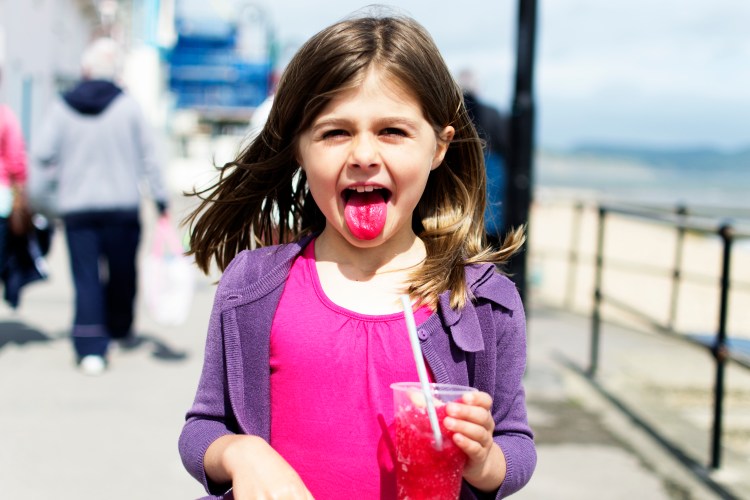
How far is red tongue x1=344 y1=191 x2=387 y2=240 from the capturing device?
1.73 meters

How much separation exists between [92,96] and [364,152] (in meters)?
4.95

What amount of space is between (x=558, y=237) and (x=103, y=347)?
2065 cm

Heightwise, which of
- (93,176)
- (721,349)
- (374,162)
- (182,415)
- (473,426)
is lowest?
(182,415)

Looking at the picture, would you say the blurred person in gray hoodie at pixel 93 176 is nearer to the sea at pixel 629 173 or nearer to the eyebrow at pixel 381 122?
the eyebrow at pixel 381 122

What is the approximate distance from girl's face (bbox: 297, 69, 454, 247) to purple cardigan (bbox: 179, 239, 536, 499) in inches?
7.0

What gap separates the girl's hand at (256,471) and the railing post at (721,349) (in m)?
3.46

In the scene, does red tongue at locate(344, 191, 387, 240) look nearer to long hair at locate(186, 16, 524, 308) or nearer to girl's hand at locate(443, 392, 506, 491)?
long hair at locate(186, 16, 524, 308)

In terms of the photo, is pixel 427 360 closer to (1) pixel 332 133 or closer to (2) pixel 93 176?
(1) pixel 332 133

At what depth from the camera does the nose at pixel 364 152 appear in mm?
1676

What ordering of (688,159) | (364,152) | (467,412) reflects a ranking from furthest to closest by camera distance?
(688,159) < (364,152) < (467,412)

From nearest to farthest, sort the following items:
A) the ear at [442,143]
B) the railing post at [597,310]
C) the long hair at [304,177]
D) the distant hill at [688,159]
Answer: the long hair at [304,177] → the ear at [442,143] → the railing post at [597,310] → the distant hill at [688,159]

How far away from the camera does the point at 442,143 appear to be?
6.27ft

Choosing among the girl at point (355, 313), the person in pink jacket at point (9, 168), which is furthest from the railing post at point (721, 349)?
the person in pink jacket at point (9, 168)

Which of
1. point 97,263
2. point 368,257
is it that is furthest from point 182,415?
point 368,257
